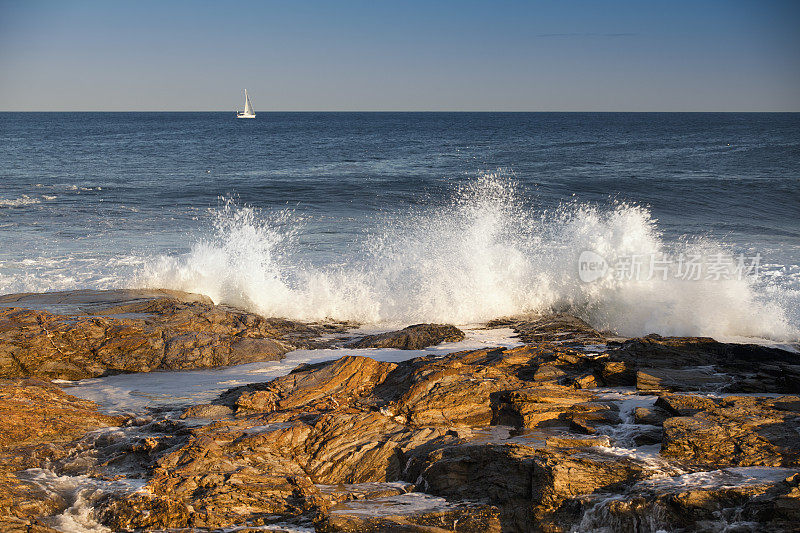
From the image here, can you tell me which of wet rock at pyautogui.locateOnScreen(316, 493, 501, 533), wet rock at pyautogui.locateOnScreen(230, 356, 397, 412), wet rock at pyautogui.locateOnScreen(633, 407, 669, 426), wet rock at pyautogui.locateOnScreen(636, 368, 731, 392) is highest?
wet rock at pyautogui.locateOnScreen(636, 368, 731, 392)

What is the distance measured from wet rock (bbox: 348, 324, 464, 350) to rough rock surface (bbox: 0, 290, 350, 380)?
853 millimetres

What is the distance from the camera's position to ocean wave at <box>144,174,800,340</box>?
10352 millimetres

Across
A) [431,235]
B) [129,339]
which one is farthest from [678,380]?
[431,235]

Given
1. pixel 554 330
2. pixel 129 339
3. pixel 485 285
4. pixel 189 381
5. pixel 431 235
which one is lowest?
pixel 189 381

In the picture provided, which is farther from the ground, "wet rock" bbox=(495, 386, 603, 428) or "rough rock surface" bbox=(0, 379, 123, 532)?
"wet rock" bbox=(495, 386, 603, 428)

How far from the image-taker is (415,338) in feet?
26.0

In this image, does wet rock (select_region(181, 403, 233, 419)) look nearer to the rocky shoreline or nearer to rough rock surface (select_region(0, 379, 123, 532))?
the rocky shoreline

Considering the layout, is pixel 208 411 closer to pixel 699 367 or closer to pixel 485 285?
pixel 699 367

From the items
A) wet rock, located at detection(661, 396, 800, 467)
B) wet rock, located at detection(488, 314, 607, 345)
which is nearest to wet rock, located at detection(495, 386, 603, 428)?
wet rock, located at detection(661, 396, 800, 467)

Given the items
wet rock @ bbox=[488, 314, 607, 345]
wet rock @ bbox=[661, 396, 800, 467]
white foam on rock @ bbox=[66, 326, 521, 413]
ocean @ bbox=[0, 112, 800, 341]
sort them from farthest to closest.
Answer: ocean @ bbox=[0, 112, 800, 341], wet rock @ bbox=[488, 314, 607, 345], white foam on rock @ bbox=[66, 326, 521, 413], wet rock @ bbox=[661, 396, 800, 467]

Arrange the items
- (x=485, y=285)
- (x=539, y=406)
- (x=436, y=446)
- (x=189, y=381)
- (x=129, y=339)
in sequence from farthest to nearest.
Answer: (x=485, y=285) < (x=129, y=339) < (x=189, y=381) < (x=539, y=406) < (x=436, y=446)

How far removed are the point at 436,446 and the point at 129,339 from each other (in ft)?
13.7

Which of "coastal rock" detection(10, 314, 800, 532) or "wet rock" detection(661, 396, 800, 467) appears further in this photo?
"wet rock" detection(661, 396, 800, 467)

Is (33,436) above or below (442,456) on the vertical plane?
below
